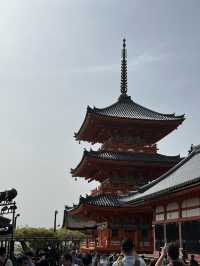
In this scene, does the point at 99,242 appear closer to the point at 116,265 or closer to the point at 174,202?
the point at 174,202

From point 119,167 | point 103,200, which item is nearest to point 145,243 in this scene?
point 103,200

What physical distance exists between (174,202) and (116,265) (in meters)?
14.6

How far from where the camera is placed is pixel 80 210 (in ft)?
93.2

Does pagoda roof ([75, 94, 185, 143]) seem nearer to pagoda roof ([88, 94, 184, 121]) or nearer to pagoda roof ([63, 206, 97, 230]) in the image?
pagoda roof ([88, 94, 184, 121])

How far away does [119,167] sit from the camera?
31.0 m

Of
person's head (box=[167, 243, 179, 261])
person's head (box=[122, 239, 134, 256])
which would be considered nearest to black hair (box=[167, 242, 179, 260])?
person's head (box=[167, 243, 179, 261])

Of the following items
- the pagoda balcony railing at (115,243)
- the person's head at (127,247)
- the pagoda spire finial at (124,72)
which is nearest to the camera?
the person's head at (127,247)

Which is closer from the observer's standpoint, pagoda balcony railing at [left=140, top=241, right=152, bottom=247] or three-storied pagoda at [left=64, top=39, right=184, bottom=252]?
three-storied pagoda at [left=64, top=39, right=184, bottom=252]

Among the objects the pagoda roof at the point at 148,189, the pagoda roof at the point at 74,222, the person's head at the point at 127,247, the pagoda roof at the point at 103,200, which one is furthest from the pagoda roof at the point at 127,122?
the person's head at the point at 127,247

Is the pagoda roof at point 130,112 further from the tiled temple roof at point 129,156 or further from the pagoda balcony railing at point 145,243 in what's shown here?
the pagoda balcony railing at point 145,243

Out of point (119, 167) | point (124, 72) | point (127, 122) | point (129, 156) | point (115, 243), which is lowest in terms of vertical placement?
point (115, 243)

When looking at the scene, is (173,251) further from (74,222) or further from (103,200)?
(74,222)

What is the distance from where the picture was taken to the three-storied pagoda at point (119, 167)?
27.8 metres

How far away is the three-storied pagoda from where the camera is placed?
27.8 meters
